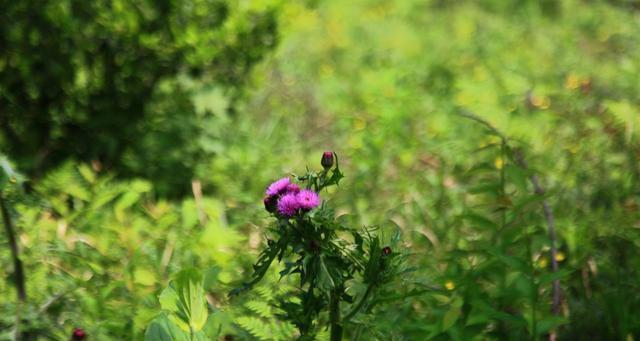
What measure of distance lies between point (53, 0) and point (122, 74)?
1.35 ft

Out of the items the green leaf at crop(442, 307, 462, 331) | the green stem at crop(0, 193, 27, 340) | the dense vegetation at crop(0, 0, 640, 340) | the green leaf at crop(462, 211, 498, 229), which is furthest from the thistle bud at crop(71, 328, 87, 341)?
the green leaf at crop(462, 211, 498, 229)

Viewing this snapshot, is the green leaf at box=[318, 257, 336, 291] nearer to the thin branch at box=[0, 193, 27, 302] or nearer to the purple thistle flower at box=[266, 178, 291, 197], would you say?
the purple thistle flower at box=[266, 178, 291, 197]

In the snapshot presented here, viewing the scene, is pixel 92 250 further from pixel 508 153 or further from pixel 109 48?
pixel 508 153

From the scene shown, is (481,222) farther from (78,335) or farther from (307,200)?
(78,335)

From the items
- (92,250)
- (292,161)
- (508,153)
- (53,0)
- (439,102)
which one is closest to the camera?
(508,153)

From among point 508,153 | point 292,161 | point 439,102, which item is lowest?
point 508,153

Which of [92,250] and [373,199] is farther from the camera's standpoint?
[373,199]

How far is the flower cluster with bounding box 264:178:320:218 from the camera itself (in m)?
1.57

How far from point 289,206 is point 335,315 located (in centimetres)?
33

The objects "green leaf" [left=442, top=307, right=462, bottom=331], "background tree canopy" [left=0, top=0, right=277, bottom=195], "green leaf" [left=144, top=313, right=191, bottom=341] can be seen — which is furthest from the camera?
"background tree canopy" [left=0, top=0, right=277, bottom=195]

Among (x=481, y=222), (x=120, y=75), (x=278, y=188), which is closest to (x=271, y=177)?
(x=120, y=75)

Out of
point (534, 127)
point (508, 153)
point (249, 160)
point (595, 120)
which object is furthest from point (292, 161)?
point (508, 153)

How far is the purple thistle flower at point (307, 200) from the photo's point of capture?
1.57m

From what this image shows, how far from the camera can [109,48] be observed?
3273 millimetres
